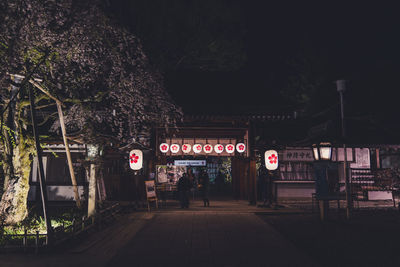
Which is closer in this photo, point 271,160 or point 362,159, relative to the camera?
point 271,160

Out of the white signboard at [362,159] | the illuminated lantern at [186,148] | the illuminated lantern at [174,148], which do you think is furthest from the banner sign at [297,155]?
the illuminated lantern at [174,148]

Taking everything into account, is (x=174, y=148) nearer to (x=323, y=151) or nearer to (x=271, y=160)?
(x=271, y=160)

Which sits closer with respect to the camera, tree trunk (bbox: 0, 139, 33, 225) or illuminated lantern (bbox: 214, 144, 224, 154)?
tree trunk (bbox: 0, 139, 33, 225)

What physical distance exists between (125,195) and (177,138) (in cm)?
478

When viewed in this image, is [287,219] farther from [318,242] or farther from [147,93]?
[147,93]

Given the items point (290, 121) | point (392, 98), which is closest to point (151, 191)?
point (290, 121)

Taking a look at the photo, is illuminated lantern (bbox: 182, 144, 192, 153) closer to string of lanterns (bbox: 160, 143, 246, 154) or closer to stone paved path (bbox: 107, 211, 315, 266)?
string of lanterns (bbox: 160, 143, 246, 154)

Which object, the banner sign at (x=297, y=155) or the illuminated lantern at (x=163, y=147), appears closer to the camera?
the illuminated lantern at (x=163, y=147)

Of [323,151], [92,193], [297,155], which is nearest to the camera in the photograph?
[92,193]

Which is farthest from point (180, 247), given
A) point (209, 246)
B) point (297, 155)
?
point (297, 155)

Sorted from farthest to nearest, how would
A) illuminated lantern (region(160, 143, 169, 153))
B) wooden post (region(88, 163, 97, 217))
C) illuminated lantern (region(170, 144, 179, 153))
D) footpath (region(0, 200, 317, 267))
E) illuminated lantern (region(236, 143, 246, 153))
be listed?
illuminated lantern (region(170, 144, 179, 153)) < illuminated lantern (region(236, 143, 246, 153)) < illuminated lantern (region(160, 143, 169, 153)) < wooden post (region(88, 163, 97, 217)) < footpath (region(0, 200, 317, 267))

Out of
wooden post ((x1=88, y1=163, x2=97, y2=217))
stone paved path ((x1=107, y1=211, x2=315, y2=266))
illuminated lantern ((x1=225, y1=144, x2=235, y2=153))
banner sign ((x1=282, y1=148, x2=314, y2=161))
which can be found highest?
illuminated lantern ((x1=225, y1=144, x2=235, y2=153))

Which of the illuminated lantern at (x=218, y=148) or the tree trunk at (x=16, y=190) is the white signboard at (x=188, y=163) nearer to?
the illuminated lantern at (x=218, y=148)

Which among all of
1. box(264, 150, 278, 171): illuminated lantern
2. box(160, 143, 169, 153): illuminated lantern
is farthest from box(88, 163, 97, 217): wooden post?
box(264, 150, 278, 171): illuminated lantern
